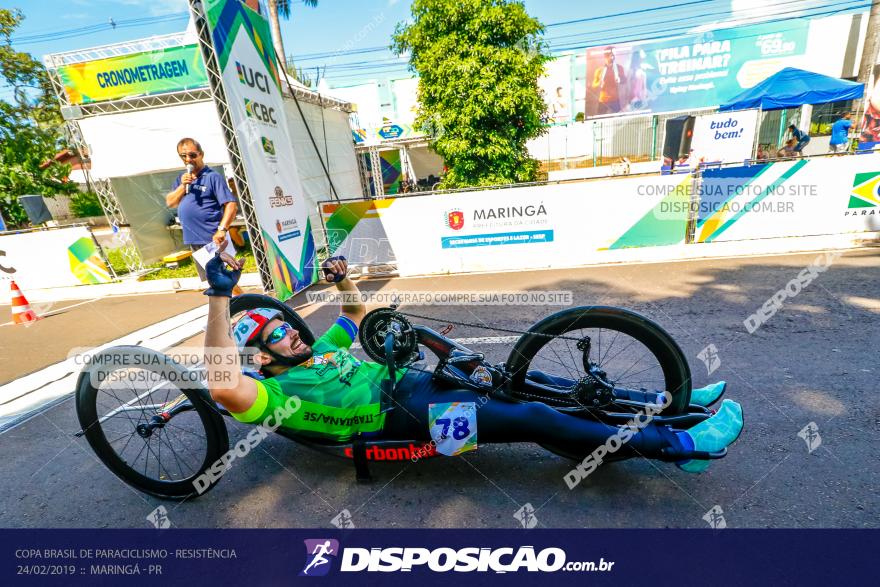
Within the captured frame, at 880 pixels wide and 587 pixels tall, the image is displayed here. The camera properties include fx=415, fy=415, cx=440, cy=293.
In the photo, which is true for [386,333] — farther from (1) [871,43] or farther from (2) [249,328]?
(1) [871,43]

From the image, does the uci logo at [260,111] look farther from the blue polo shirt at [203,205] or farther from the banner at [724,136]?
the banner at [724,136]

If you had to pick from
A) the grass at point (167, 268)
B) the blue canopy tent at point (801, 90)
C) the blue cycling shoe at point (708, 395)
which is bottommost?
the grass at point (167, 268)

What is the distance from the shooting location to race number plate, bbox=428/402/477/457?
2.31m

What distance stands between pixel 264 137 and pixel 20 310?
16.9 ft

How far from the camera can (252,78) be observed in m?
6.53

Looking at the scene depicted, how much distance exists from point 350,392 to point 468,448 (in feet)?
2.50

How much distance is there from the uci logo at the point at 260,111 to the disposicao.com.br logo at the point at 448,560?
6257mm

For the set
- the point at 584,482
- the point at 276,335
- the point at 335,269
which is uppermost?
the point at 335,269

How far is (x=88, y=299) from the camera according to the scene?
845 cm

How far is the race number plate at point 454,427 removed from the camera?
2.31m

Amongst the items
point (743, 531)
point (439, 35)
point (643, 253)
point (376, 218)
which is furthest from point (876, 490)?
point (439, 35)

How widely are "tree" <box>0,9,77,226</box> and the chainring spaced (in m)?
22.9

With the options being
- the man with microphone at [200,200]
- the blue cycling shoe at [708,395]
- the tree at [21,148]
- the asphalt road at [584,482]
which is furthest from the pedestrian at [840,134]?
the tree at [21,148]

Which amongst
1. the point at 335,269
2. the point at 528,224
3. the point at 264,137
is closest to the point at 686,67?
the point at 528,224
